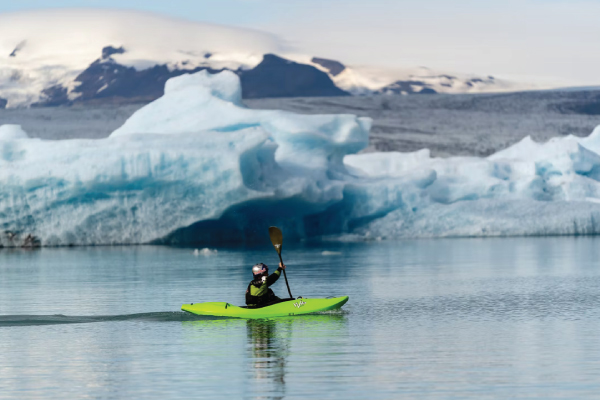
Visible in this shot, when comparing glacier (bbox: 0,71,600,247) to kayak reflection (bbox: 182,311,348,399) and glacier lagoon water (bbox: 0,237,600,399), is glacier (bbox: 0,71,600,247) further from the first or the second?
kayak reflection (bbox: 182,311,348,399)

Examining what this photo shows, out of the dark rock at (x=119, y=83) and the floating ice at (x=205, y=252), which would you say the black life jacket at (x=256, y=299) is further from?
the dark rock at (x=119, y=83)

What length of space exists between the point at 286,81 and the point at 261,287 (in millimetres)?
79944

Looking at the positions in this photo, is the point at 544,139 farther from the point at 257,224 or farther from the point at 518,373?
the point at 518,373

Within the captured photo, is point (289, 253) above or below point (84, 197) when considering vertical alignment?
below

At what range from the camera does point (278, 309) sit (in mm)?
10438

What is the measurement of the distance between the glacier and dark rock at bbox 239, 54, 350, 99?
55.8 meters

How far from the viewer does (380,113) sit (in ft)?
168

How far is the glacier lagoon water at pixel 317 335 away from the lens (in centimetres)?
663

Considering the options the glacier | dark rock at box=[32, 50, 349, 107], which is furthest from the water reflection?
dark rock at box=[32, 50, 349, 107]

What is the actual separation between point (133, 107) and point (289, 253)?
1010 inches

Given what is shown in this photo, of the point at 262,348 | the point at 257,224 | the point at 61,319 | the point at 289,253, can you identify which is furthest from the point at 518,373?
the point at 257,224

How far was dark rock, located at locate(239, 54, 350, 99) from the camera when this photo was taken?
3386 inches

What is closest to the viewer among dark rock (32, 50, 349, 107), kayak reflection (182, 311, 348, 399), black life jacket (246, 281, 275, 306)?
kayak reflection (182, 311, 348, 399)

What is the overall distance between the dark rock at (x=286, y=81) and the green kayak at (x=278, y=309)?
75.1 m
